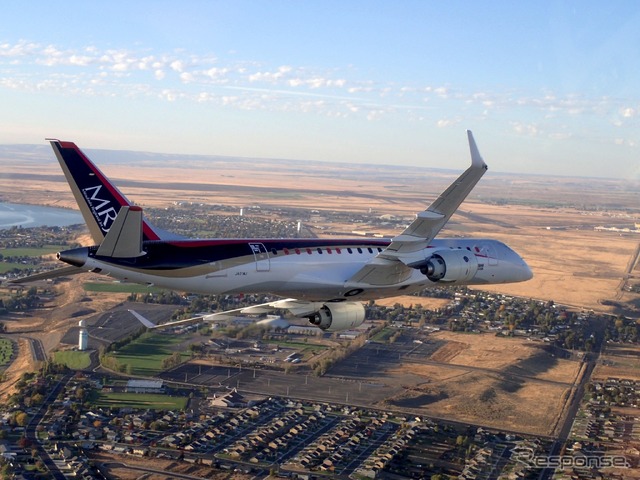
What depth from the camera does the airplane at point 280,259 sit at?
3147 centimetres

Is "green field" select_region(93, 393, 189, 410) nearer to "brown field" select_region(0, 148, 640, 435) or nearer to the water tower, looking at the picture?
the water tower

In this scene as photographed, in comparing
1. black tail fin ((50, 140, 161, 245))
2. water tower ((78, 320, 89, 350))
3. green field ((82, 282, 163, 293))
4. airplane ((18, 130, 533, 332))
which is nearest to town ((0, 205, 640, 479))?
water tower ((78, 320, 89, 350))

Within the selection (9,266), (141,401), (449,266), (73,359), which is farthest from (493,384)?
(9,266)

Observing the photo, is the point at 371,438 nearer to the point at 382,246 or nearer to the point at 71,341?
the point at 382,246

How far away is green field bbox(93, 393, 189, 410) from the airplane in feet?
59.6

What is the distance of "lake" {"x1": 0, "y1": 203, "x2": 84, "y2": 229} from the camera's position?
141 metres

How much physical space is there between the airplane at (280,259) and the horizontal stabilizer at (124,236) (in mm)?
39

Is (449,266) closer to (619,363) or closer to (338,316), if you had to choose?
(338,316)

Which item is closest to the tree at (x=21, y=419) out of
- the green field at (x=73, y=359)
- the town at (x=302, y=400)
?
the town at (x=302, y=400)

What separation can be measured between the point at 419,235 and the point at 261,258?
7.61 metres

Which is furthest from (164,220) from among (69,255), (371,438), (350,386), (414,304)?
(69,255)

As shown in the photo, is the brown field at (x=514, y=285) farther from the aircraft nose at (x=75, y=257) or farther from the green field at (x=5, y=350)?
the aircraft nose at (x=75, y=257)

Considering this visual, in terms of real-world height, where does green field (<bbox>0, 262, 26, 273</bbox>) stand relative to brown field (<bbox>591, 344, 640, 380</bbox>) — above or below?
below

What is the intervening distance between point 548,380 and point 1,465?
38.8m
